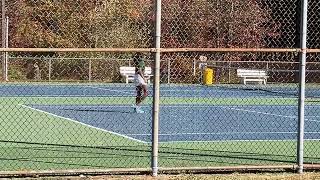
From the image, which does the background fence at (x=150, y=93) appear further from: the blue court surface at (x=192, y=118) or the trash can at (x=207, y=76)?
the trash can at (x=207, y=76)

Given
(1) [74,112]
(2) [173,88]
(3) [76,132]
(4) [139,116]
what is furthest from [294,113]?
(2) [173,88]

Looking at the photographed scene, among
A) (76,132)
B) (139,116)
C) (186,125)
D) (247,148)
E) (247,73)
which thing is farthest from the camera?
(247,73)

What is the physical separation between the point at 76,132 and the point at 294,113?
27.8ft

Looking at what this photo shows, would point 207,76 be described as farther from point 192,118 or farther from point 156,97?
point 156,97

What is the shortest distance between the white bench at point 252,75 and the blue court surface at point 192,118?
11.6 feet

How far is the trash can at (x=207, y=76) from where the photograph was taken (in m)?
31.7

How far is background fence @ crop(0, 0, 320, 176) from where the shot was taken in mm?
11328

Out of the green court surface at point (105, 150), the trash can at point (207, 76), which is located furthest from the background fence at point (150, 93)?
the trash can at point (207, 76)

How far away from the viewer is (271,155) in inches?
479

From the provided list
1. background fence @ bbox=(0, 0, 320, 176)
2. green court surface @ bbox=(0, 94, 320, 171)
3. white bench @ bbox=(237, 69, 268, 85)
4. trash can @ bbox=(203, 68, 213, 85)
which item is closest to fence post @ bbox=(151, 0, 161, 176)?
background fence @ bbox=(0, 0, 320, 176)

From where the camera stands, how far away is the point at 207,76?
32.3 metres

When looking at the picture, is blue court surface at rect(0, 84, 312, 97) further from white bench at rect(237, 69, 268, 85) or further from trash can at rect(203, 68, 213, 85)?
white bench at rect(237, 69, 268, 85)

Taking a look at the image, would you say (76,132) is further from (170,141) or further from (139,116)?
(139,116)

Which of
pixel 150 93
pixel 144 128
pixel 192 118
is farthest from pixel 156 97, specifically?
pixel 150 93
